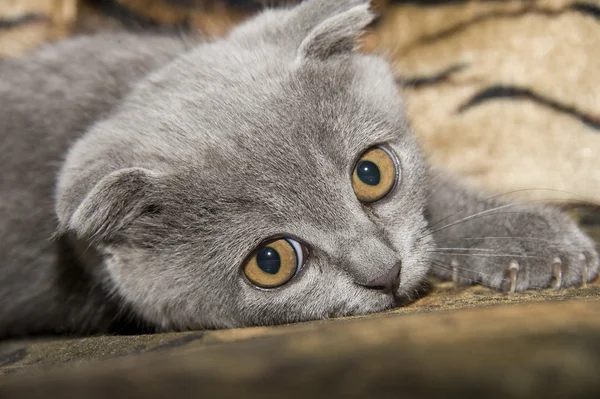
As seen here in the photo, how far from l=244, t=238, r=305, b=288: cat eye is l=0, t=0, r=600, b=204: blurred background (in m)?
0.64

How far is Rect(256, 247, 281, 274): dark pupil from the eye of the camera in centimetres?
145

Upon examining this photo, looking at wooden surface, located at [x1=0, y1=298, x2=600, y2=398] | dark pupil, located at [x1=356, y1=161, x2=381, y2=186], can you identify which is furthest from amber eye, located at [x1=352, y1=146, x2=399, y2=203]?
wooden surface, located at [x1=0, y1=298, x2=600, y2=398]

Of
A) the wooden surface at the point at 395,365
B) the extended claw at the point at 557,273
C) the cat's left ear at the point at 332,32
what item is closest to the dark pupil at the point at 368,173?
A: the cat's left ear at the point at 332,32

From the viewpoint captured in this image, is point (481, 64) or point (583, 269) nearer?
point (583, 269)

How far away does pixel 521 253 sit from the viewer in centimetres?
159

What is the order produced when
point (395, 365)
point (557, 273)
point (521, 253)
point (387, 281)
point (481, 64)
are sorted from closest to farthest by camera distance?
point (395, 365)
point (387, 281)
point (557, 273)
point (521, 253)
point (481, 64)

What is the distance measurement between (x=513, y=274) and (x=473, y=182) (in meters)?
0.59

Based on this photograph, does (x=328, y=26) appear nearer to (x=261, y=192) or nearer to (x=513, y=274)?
(x=261, y=192)

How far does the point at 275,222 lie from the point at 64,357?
533 millimetres

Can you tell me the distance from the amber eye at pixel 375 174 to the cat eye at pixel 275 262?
21cm

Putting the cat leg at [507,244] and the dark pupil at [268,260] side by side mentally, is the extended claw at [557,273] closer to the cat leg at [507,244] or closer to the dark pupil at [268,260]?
the cat leg at [507,244]

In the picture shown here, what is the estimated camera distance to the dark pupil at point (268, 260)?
1.45 m

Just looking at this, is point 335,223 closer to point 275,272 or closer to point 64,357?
point 275,272

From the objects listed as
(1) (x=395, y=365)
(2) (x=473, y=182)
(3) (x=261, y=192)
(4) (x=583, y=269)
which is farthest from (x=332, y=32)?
(1) (x=395, y=365)
